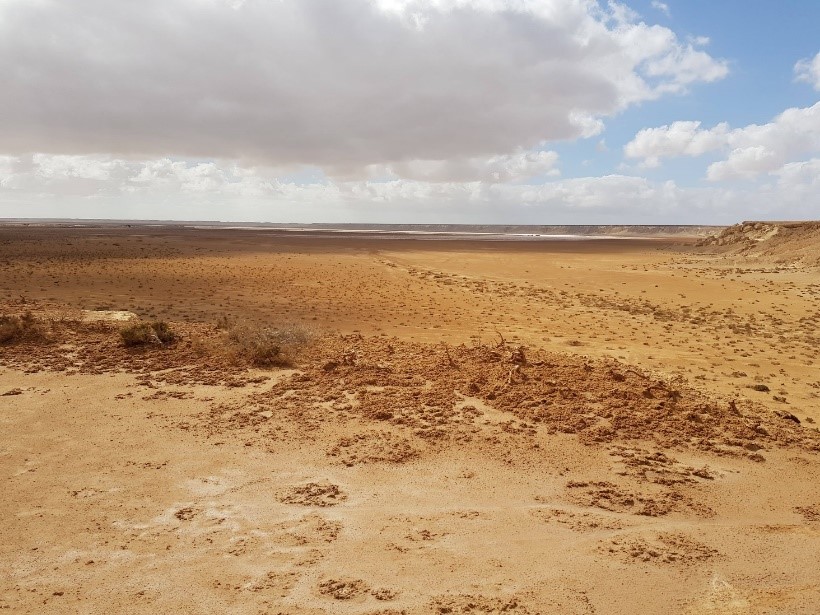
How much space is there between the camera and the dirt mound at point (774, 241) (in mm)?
38969

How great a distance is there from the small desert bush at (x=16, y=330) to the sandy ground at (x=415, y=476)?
1.29 ft

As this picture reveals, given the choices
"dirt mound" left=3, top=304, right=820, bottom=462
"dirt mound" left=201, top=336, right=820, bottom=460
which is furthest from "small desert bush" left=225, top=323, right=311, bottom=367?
"dirt mound" left=201, top=336, right=820, bottom=460

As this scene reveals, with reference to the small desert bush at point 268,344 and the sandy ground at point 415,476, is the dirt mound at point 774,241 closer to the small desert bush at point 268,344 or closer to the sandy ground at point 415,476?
the sandy ground at point 415,476

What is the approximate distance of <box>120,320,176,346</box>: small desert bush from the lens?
11.8 m

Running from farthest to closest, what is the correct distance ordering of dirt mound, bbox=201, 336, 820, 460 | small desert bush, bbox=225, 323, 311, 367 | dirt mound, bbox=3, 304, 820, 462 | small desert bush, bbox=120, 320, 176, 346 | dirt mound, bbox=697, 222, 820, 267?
dirt mound, bbox=697, 222, 820, 267, small desert bush, bbox=120, 320, 176, 346, small desert bush, bbox=225, 323, 311, 367, dirt mound, bbox=3, 304, 820, 462, dirt mound, bbox=201, 336, 820, 460

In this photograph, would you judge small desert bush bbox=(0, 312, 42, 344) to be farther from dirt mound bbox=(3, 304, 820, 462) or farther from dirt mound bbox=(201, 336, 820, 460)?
dirt mound bbox=(201, 336, 820, 460)

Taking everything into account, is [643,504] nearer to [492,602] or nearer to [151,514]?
[492,602]

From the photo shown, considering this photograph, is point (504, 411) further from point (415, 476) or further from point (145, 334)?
point (145, 334)

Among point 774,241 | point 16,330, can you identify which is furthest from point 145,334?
point 774,241

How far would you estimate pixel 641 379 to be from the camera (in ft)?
32.7

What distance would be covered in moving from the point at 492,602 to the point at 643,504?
8.01 ft

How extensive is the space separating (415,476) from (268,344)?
18.1ft

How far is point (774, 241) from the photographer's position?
4678cm

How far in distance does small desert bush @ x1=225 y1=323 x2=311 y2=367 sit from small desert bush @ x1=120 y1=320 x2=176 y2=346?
1267 mm
